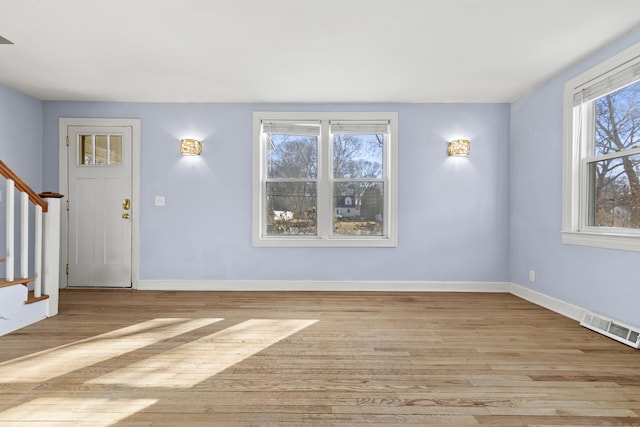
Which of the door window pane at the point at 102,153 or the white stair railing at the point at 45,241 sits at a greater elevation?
the door window pane at the point at 102,153

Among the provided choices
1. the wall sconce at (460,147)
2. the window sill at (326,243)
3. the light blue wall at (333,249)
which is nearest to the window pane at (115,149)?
the light blue wall at (333,249)

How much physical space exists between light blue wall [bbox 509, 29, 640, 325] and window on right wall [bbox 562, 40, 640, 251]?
126mm

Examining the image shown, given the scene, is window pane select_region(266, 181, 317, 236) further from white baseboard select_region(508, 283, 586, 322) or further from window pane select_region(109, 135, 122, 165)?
white baseboard select_region(508, 283, 586, 322)

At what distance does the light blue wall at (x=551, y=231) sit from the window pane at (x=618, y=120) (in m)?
0.36

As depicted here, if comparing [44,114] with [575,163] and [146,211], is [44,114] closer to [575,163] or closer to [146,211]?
[146,211]

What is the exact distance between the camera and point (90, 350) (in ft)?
8.16

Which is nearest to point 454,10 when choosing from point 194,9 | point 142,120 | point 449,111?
point 194,9

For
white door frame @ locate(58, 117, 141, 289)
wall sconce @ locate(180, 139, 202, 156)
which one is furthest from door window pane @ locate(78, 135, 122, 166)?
wall sconce @ locate(180, 139, 202, 156)

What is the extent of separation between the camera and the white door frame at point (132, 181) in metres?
4.43

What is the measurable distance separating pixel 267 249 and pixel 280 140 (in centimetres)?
147

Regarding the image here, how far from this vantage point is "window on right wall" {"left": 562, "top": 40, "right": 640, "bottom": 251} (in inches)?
111

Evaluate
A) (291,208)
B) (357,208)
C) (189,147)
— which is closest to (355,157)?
(357,208)

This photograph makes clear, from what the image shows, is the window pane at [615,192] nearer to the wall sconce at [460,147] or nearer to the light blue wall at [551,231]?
the light blue wall at [551,231]

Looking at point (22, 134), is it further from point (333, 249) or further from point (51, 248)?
point (333, 249)
